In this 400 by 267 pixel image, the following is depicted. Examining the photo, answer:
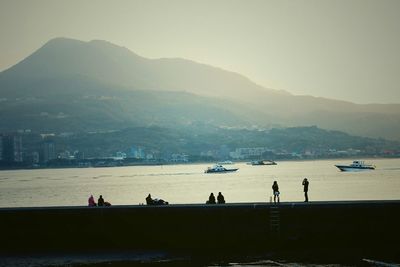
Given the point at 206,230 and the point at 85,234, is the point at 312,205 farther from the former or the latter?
the point at 85,234

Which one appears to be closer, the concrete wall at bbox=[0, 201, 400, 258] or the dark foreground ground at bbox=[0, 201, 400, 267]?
the dark foreground ground at bbox=[0, 201, 400, 267]

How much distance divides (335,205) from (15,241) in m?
16.5

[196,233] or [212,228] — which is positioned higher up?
[212,228]

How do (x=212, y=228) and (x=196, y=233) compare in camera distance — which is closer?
(x=212, y=228)

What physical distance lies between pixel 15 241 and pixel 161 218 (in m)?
7.75

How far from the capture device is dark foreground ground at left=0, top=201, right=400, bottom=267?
3397 cm

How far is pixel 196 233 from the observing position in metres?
35.9

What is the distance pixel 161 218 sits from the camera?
36.3 meters

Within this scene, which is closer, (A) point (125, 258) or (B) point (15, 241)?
(A) point (125, 258)

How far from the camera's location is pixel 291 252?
34.0m

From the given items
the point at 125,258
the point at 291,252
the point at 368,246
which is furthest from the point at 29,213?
the point at 368,246

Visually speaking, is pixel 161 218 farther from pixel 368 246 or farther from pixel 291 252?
pixel 368 246

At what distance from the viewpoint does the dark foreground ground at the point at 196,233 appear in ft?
111

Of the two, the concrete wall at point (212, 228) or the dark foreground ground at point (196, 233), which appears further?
the concrete wall at point (212, 228)
